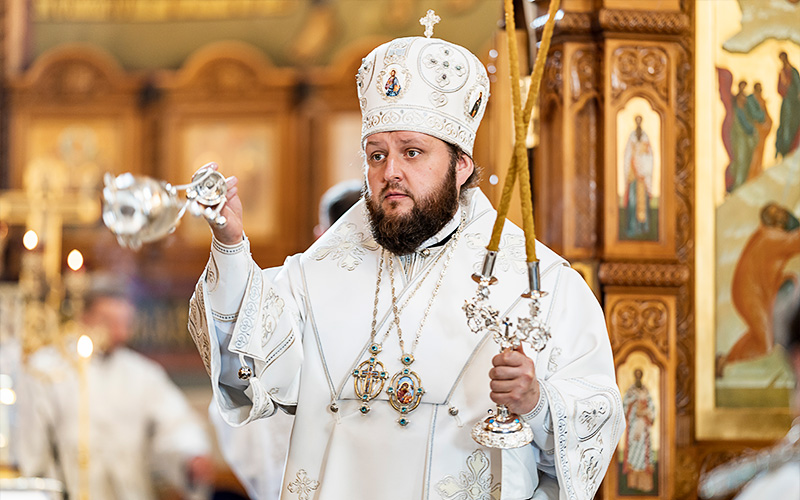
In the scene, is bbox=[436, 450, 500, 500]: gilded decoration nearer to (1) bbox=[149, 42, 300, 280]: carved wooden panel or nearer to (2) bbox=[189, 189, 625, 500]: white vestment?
(2) bbox=[189, 189, 625, 500]: white vestment

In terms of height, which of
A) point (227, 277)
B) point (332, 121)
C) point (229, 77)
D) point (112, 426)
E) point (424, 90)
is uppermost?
point (229, 77)

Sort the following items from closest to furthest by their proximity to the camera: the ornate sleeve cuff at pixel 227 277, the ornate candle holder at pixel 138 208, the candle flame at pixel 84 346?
1. the ornate candle holder at pixel 138 208
2. the ornate sleeve cuff at pixel 227 277
3. the candle flame at pixel 84 346

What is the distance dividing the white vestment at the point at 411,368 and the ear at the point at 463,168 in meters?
0.14

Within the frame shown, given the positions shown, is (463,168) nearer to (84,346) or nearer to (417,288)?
(417,288)

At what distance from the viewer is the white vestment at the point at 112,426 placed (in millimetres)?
7793

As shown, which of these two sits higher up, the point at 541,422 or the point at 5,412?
the point at 541,422

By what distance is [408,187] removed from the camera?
3393 mm

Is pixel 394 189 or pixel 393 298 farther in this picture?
pixel 393 298

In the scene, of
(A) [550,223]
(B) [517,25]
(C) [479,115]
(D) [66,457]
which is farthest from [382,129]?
(D) [66,457]

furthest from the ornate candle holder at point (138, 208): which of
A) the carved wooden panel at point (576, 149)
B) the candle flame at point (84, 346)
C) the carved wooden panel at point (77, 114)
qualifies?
the carved wooden panel at point (77, 114)

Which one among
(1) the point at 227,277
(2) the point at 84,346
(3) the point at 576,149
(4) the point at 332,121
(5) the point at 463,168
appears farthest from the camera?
(4) the point at 332,121

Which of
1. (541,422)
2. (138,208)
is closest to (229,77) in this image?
(541,422)

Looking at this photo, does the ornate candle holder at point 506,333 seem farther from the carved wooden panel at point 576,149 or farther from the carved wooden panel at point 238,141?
the carved wooden panel at point 238,141

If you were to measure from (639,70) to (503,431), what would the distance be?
1.95 metres
